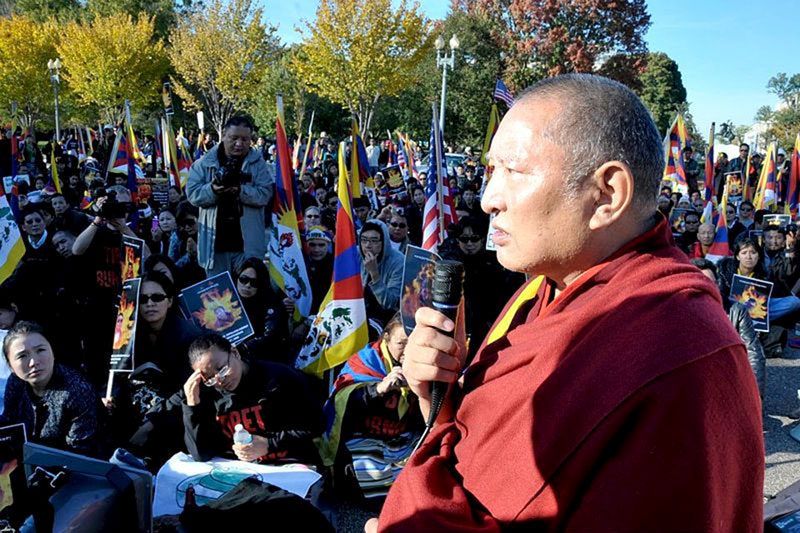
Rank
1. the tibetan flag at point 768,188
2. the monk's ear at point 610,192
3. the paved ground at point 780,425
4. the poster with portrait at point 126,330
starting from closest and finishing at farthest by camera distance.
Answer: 1. the monk's ear at point 610,192
2. the poster with portrait at point 126,330
3. the paved ground at point 780,425
4. the tibetan flag at point 768,188

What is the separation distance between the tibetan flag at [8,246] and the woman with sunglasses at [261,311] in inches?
72.3

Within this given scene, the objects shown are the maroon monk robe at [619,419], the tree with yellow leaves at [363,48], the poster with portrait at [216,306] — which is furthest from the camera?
the tree with yellow leaves at [363,48]

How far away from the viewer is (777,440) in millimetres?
4914

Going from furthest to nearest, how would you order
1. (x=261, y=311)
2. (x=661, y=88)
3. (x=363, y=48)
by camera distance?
(x=661, y=88) → (x=363, y=48) → (x=261, y=311)

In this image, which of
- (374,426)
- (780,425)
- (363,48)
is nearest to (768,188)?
(780,425)

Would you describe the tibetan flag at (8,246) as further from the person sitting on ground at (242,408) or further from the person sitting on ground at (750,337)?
the person sitting on ground at (750,337)

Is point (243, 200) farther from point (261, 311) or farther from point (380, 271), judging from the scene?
point (380, 271)

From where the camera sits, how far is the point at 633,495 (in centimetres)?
89

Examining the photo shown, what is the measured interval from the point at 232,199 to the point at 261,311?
3.36 feet

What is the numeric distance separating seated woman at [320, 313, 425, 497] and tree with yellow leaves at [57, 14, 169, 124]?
28956mm

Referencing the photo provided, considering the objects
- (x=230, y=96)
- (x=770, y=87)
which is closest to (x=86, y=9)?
(x=230, y=96)

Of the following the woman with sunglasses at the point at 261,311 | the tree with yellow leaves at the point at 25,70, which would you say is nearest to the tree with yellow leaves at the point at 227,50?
the tree with yellow leaves at the point at 25,70

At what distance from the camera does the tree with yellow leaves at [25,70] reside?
3084 cm

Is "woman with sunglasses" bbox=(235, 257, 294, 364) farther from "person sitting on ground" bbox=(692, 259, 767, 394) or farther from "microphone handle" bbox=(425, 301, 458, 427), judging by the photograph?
"microphone handle" bbox=(425, 301, 458, 427)
